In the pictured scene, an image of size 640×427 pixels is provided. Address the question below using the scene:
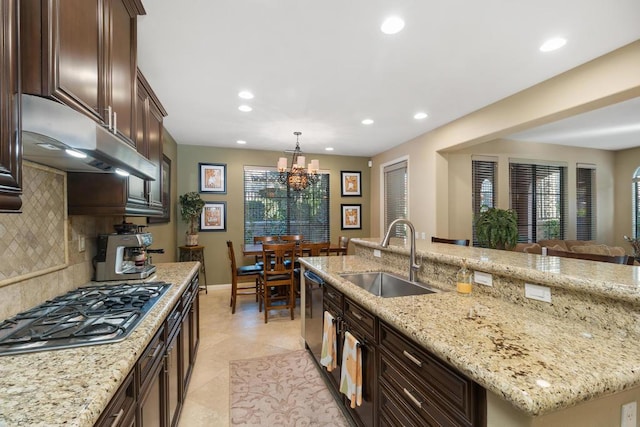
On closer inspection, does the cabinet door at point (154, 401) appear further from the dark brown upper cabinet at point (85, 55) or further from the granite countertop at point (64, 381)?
the dark brown upper cabinet at point (85, 55)

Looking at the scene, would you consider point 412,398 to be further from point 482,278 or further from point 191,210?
point 191,210

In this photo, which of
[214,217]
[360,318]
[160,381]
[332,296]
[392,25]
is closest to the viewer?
[160,381]

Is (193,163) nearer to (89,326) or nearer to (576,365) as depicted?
(89,326)

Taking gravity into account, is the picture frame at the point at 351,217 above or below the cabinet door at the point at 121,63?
below

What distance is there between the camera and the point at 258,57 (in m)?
2.46

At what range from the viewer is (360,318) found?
5.74ft

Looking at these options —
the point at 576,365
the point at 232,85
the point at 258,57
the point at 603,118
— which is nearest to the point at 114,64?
the point at 258,57

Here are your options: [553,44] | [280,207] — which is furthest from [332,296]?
[280,207]

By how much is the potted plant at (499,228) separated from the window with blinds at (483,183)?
0.49 m

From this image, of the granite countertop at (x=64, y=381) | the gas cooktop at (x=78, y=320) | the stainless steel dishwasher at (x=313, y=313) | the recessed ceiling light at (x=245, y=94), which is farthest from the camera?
the recessed ceiling light at (x=245, y=94)

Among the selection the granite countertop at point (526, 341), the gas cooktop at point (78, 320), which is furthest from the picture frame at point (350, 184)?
the gas cooktop at point (78, 320)

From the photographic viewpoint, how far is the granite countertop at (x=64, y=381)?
72cm

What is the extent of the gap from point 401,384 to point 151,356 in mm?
1135

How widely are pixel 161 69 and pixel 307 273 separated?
2.29 metres
